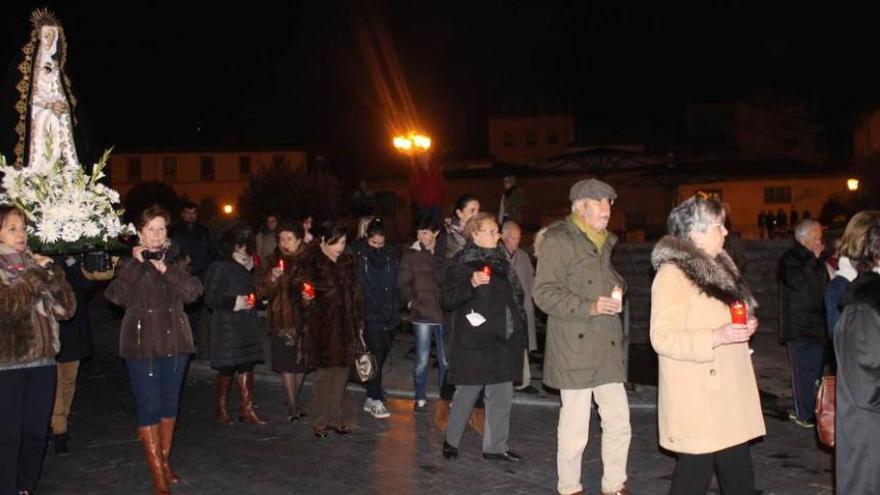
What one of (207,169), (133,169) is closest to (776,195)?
(207,169)

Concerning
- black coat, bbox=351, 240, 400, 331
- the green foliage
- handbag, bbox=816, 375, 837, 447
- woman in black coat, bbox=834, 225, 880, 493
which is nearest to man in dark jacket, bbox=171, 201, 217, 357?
black coat, bbox=351, 240, 400, 331

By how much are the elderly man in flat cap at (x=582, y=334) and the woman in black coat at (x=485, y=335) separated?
1.18 m

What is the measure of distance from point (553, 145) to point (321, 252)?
69.2 m

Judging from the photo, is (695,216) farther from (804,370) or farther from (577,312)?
(804,370)

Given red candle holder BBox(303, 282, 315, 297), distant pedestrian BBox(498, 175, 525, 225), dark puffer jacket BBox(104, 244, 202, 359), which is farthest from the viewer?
distant pedestrian BBox(498, 175, 525, 225)

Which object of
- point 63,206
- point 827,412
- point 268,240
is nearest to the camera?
point 827,412

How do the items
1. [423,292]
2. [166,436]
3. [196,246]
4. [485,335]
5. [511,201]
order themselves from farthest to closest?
[511,201]
[196,246]
[423,292]
[485,335]
[166,436]

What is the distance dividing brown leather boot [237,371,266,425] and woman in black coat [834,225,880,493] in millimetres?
6382

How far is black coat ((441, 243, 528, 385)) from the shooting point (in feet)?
26.9

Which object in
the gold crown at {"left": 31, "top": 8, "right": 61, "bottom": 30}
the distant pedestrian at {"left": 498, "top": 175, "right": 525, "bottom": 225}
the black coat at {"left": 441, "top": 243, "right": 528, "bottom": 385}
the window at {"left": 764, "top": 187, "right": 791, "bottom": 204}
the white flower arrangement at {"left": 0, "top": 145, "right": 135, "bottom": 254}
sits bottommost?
the black coat at {"left": 441, "top": 243, "right": 528, "bottom": 385}

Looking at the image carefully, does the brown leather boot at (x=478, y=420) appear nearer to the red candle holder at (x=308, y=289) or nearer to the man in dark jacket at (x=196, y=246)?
the red candle holder at (x=308, y=289)

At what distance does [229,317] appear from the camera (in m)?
9.82

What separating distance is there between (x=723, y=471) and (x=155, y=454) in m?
4.24

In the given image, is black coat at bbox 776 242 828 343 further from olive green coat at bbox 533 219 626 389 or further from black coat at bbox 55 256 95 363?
black coat at bbox 55 256 95 363
